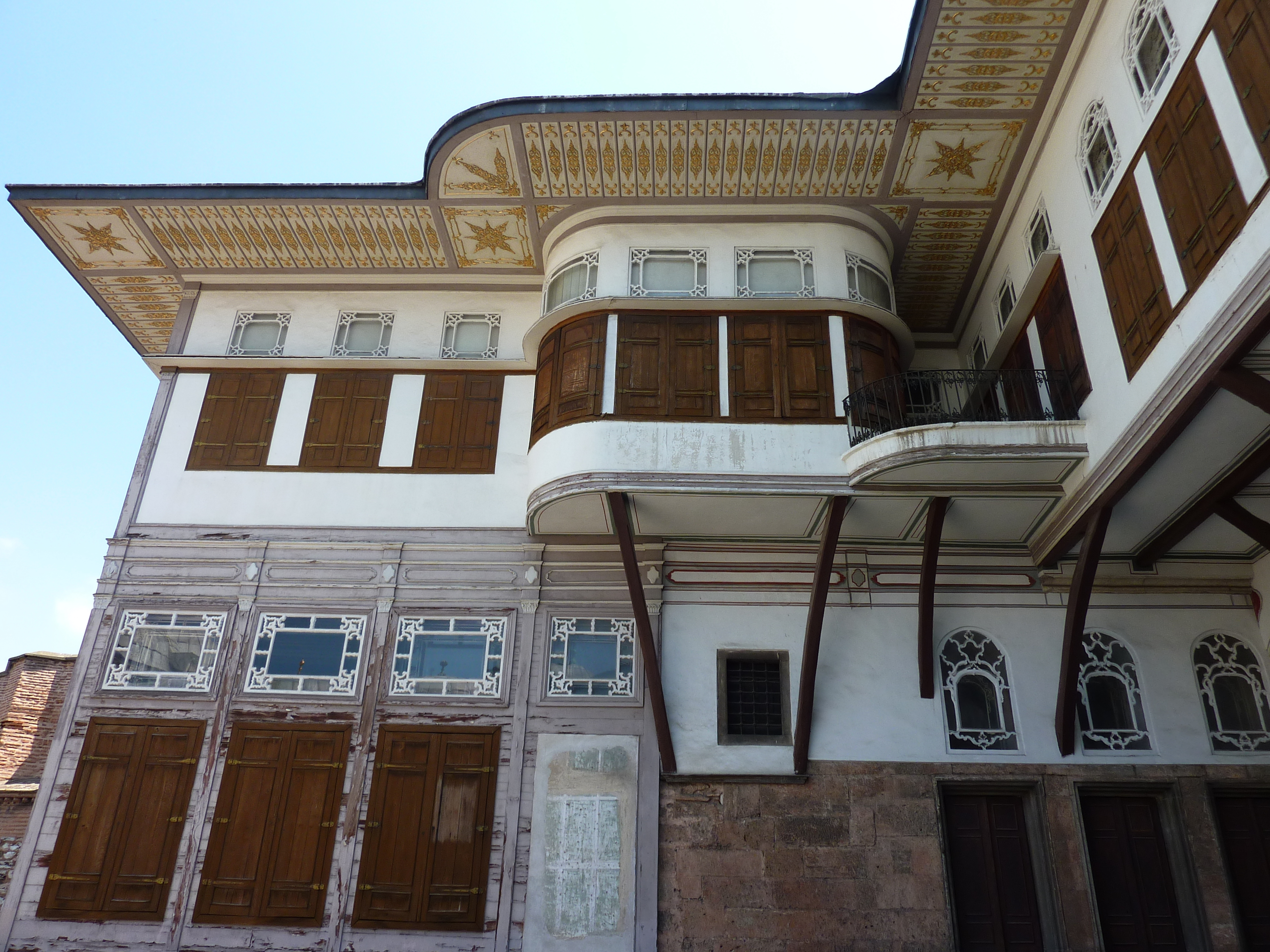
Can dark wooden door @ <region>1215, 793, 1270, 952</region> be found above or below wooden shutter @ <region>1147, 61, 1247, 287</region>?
below

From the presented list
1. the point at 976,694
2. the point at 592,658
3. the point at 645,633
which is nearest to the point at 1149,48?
the point at 976,694

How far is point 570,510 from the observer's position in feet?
30.2

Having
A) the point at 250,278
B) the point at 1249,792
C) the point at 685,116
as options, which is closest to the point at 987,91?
the point at 685,116

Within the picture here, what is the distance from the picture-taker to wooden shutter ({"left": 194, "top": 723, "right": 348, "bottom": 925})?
8.56m

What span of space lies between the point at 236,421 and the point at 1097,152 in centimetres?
909

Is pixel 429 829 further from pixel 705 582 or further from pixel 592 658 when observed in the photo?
pixel 705 582

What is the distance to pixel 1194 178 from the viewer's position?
20.4ft

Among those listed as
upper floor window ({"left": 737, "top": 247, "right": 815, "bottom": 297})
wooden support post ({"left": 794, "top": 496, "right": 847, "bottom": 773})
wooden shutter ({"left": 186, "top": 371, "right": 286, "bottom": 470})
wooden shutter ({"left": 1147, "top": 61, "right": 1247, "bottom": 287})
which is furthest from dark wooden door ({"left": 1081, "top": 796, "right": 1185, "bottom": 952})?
wooden shutter ({"left": 186, "top": 371, "right": 286, "bottom": 470})

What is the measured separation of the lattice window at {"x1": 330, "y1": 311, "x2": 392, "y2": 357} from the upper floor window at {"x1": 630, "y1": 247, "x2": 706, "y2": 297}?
3173 mm

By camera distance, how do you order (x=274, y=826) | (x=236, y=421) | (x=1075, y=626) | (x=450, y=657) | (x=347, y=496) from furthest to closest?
1. (x=236, y=421)
2. (x=347, y=496)
3. (x=450, y=657)
4. (x=274, y=826)
5. (x=1075, y=626)

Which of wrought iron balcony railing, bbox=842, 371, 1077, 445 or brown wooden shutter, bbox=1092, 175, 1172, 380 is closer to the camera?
brown wooden shutter, bbox=1092, 175, 1172, 380

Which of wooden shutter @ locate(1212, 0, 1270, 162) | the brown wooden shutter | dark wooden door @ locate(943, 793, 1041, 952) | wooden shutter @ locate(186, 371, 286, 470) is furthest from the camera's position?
wooden shutter @ locate(186, 371, 286, 470)

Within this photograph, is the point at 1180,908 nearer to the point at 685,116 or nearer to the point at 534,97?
the point at 685,116

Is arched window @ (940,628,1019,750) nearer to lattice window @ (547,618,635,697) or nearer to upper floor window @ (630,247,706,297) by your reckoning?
lattice window @ (547,618,635,697)
